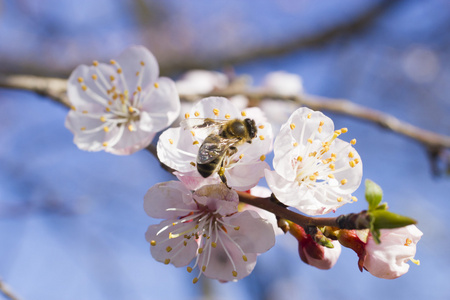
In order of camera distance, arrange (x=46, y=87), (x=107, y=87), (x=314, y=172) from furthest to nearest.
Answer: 1. (x=46, y=87)
2. (x=107, y=87)
3. (x=314, y=172)

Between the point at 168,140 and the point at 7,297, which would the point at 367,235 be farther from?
the point at 7,297

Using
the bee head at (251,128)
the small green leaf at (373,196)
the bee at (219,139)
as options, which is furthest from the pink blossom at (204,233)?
the small green leaf at (373,196)

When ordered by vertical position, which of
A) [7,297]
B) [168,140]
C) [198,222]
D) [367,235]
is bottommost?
[7,297]

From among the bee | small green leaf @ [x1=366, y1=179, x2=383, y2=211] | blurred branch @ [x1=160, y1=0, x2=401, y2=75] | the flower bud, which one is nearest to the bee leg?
the bee

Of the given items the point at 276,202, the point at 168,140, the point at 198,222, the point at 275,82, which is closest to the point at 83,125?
the point at 168,140

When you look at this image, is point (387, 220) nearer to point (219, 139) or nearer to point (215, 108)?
point (219, 139)

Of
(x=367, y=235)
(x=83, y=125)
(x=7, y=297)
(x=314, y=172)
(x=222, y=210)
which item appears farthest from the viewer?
(x=83, y=125)
